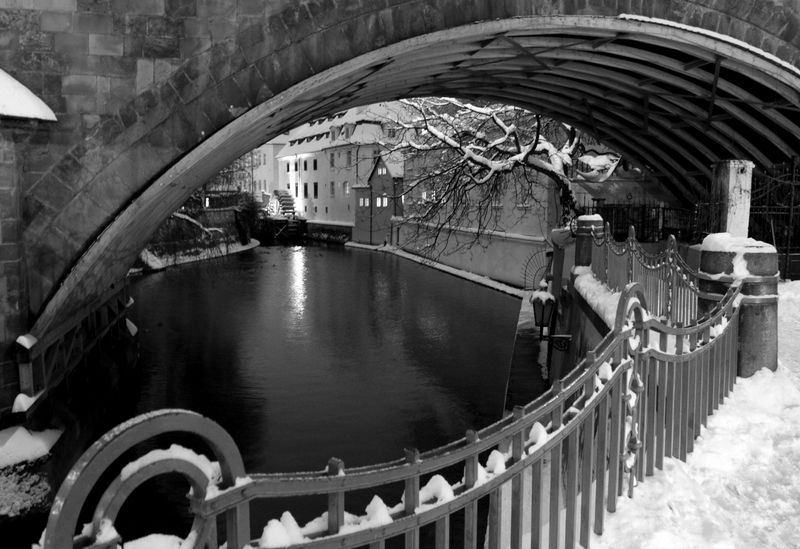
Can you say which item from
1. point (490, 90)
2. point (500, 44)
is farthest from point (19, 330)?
point (490, 90)

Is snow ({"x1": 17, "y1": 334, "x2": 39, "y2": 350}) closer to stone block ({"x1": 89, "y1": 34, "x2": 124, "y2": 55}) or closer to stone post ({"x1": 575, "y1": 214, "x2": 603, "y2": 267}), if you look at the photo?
stone block ({"x1": 89, "y1": 34, "x2": 124, "y2": 55})

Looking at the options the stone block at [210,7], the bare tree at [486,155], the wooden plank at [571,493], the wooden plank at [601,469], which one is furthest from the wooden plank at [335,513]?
the bare tree at [486,155]

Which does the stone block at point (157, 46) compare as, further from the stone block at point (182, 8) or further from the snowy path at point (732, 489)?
the snowy path at point (732, 489)

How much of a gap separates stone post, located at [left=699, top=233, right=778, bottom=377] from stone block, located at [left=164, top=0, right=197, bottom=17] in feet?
23.3

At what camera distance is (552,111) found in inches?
848

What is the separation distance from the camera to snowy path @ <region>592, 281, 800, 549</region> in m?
4.29

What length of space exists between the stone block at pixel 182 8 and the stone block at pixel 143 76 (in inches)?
29.3

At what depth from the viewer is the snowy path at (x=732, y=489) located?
429 cm

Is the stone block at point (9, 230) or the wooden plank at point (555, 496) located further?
the stone block at point (9, 230)

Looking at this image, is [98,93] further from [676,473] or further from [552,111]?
[552,111]

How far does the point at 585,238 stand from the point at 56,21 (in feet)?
33.7

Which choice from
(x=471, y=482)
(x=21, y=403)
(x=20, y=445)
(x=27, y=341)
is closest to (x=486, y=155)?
(x=27, y=341)

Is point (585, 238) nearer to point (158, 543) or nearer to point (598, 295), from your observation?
point (598, 295)

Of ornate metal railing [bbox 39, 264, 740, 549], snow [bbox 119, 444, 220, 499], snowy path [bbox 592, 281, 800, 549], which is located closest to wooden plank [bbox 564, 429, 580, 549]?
ornate metal railing [bbox 39, 264, 740, 549]
